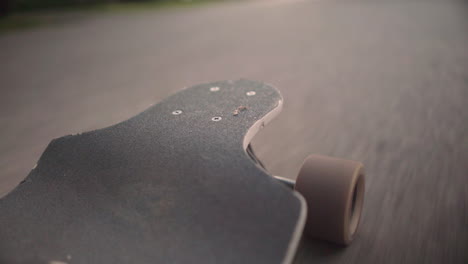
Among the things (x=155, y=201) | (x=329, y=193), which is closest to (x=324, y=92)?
(x=329, y=193)

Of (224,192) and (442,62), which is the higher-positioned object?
(224,192)

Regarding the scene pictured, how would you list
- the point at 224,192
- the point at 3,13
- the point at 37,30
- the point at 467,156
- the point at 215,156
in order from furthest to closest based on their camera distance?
the point at 3,13
the point at 37,30
the point at 467,156
the point at 215,156
the point at 224,192

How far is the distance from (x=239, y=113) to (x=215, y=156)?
29cm

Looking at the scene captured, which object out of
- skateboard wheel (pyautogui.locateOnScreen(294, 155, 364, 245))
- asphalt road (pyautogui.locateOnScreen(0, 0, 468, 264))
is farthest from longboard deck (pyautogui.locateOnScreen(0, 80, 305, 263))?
asphalt road (pyautogui.locateOnScreen(0, 0, 468, 264))

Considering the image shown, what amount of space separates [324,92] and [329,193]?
192 cm

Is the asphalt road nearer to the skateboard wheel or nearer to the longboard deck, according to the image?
the skateboard wheel

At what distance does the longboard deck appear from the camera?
96cm

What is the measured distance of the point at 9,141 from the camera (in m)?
2.40

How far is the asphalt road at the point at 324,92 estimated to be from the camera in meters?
1.52

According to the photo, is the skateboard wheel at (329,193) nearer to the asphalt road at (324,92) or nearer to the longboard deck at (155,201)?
the asphalt road at (324,92)

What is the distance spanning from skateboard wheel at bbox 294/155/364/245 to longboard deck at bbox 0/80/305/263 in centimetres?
22

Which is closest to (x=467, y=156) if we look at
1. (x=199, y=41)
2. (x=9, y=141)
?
(x=9, y=141)

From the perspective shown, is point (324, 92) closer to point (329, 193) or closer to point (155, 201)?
point (329, 193)

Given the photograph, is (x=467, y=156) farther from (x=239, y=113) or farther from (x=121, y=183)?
(x=121, y=183)
